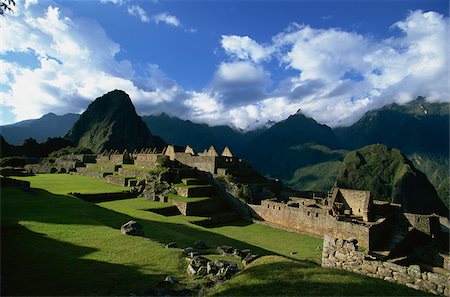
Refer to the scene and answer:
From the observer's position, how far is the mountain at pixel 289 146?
149 metres

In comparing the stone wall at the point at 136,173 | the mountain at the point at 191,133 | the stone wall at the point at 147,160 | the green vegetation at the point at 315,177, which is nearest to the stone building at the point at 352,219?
the stone wall at the point at 136,173

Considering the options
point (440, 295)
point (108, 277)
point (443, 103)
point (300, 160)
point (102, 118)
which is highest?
point (443, 103)

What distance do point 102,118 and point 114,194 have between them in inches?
4877

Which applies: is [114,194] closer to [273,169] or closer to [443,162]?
[273,169]

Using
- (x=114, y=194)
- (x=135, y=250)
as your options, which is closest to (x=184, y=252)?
(x=135, y=250)

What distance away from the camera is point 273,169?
154250mm

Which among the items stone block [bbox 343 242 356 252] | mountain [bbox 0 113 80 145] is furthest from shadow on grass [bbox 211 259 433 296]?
mountain [bbox 0 113 80 145]

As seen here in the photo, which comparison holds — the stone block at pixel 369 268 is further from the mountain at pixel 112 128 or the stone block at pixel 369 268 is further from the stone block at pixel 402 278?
the mountain at pixel 112 128

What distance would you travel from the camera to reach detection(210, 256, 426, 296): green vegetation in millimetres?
6742

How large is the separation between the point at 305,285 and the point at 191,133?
15302 centimetres

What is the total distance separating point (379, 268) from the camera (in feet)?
29.1

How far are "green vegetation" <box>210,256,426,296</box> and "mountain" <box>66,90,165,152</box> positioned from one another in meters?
123

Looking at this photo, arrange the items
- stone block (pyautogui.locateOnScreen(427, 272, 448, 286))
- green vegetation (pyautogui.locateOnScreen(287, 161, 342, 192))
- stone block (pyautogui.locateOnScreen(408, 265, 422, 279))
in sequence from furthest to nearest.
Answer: green vegetation (pyautogui.locateOnScreen(287, 161, 342, 192)) < stone block (pyautogui.locateOnScreen(408, 265, 422, 279)) < stone block (pyautogui.locateOnScreen(427, 272, 448, 286))

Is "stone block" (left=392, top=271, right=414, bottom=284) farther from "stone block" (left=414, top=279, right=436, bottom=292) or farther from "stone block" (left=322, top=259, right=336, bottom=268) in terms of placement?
"stone block" (left=322, top=259, right=336, bottom=268)
